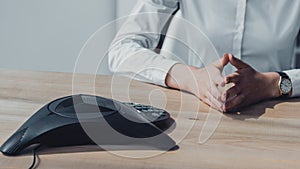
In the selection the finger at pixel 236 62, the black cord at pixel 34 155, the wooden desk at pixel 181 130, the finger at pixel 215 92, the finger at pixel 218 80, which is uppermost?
the finger at pixel 236 62

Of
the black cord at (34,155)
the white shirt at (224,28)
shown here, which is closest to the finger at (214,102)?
the white shirt at (224,28)

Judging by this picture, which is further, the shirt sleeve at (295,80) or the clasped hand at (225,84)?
the shirt sleeve at (295,80)

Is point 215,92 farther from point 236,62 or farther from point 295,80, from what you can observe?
point 295,80

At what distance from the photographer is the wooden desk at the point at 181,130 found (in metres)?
0.81

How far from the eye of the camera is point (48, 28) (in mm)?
2518

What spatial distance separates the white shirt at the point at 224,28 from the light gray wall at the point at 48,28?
0.97 m

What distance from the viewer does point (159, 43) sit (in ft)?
4.83

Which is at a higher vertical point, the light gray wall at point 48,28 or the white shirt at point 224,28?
the white shirt at point 224,28

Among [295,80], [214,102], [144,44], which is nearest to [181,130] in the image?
[214,102]

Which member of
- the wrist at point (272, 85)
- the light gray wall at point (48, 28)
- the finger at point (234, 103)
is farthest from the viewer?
the light gray wall at point (48, 28)

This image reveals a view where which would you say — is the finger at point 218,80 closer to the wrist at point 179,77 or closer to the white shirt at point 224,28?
the wrist at point 179,77

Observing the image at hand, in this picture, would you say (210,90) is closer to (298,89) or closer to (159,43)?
(298,89)

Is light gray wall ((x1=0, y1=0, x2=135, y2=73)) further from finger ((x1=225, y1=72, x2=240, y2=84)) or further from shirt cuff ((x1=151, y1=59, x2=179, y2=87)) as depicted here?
finger ((x1=225, y1=72, x2=240, y2=84))

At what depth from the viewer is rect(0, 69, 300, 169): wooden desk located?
808 mm
